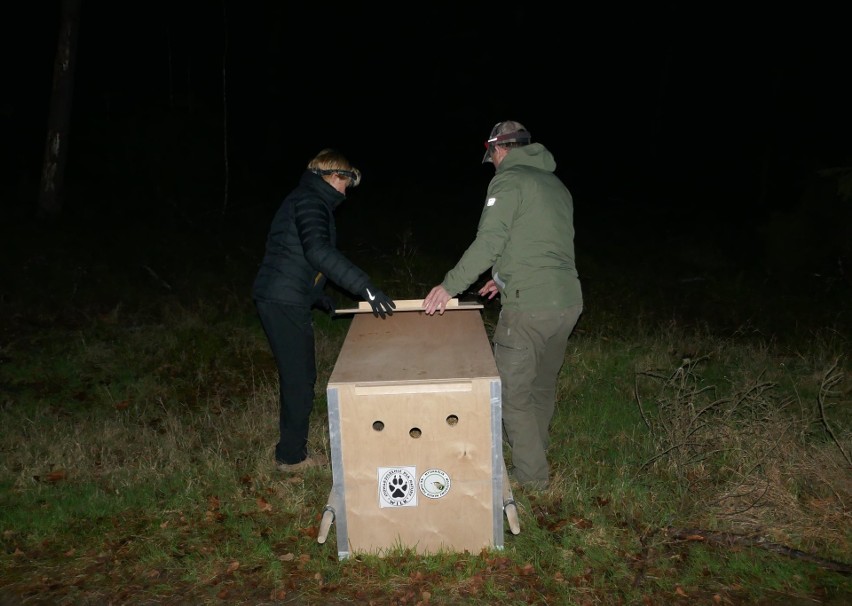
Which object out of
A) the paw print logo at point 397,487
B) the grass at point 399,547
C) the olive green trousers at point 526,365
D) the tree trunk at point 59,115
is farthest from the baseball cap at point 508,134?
the tree trunk at point 59,115

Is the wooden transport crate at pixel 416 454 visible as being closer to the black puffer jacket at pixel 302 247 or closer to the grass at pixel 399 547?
the grass at pixel 399 547

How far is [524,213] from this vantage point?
4191 millimetres

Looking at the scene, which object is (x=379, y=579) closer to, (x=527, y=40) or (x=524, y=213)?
(x=524, y=213)

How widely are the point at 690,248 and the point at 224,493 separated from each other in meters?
11.6

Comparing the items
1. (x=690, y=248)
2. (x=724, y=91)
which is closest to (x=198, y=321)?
(x=690, y=248)

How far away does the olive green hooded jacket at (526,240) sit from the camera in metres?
4.16

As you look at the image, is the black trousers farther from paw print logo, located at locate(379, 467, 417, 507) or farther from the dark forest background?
the dark forest background

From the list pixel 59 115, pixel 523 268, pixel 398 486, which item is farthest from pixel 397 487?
pixel 59 115

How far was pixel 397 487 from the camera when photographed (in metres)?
3.75

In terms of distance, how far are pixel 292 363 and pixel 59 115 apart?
9954 millimetres

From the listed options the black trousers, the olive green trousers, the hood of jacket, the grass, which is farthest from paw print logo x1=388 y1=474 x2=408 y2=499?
the hood of jacket

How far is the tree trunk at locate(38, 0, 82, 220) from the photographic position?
12055 mm

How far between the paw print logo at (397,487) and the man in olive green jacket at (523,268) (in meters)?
0.90

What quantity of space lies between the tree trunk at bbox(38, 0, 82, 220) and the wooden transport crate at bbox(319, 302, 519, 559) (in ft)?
35.2
